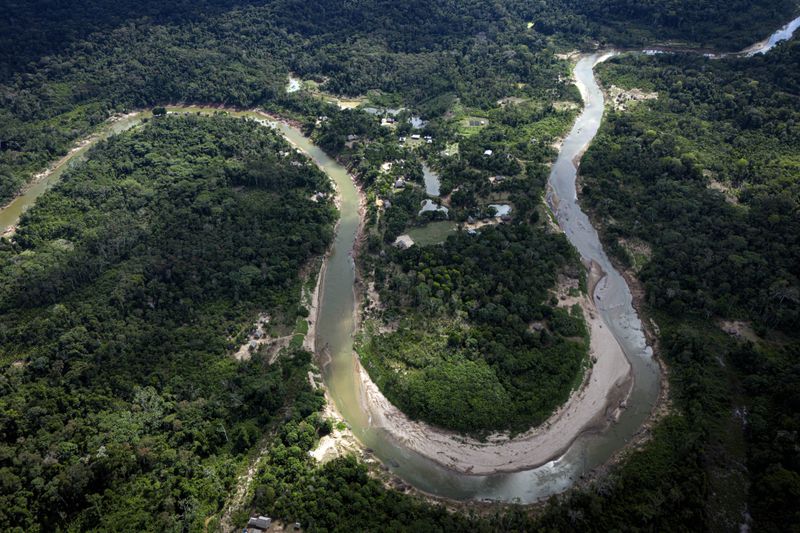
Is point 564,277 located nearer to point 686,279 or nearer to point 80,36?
point 686,279

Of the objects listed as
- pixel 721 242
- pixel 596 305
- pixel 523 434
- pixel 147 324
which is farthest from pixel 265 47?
pixel 523 434

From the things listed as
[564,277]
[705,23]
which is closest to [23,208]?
[564,277]

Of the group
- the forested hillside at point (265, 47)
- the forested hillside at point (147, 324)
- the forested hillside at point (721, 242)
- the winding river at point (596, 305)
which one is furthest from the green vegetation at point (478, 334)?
the forested hillside at point (265, 47)

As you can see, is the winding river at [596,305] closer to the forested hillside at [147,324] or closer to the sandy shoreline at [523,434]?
the sandy shoreline at [523,434]

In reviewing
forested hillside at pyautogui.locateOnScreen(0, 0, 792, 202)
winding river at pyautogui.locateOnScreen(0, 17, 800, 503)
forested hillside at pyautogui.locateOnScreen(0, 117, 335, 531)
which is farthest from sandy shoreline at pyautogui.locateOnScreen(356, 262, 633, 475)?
forested hillside at pyautogui.locateOnScreen(0, 0, 792, 202)

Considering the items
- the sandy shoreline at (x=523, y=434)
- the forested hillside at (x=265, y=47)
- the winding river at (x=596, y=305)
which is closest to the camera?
the winding river at (x=596, y=305)

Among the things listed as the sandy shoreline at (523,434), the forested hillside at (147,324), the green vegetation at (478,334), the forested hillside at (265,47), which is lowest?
→ the sandy shoreline at (523,434)
